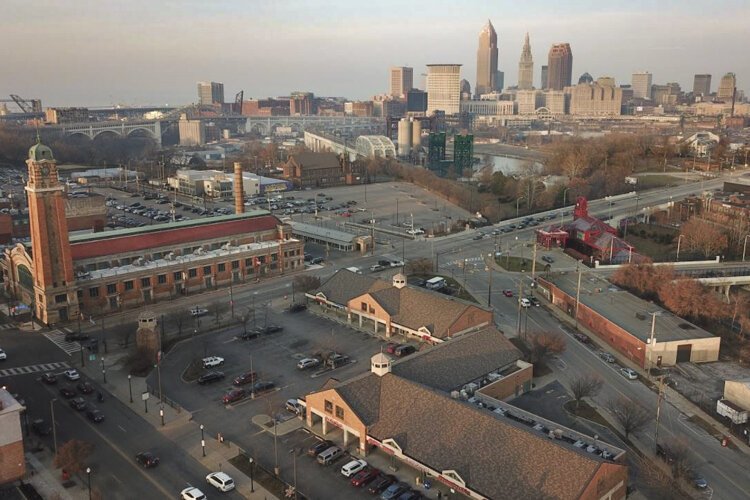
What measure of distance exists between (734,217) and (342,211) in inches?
1775

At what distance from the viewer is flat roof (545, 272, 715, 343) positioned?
127 feet

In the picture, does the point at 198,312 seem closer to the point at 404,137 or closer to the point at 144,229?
the point at 144,229

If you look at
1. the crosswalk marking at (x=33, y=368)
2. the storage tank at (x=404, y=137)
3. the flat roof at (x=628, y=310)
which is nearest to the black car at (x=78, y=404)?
the crosswalk marking at (x=33, y=368)

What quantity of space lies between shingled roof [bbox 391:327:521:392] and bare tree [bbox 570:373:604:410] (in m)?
3.27

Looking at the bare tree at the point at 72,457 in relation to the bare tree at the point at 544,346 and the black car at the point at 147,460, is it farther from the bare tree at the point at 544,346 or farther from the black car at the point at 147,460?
the bare tree at the point at 544,346

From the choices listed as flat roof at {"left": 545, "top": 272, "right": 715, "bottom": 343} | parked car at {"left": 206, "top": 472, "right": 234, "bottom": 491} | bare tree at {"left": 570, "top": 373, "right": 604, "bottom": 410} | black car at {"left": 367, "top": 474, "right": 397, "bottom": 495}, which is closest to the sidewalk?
parked car at {"left": 206, "top": 472, "right": 234, "bottom": 491}

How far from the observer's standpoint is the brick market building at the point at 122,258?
137ft

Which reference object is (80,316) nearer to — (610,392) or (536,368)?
(536,368)

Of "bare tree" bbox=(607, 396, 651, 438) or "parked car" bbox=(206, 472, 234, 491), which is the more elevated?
"bare tree" bbox=(607, 396, 651, 438)

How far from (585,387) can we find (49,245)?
3373 centimetres

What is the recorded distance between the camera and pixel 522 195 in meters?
89.1

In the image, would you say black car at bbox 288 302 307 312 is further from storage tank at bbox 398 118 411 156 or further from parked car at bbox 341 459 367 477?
storage tank at bbox 398 118 411 156

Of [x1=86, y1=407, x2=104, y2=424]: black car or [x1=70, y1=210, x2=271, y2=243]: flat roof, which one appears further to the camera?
[x1=70, y1=210, x2=271, y2=243]: flat roof

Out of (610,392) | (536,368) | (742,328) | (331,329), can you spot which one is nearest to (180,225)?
(331,329)
